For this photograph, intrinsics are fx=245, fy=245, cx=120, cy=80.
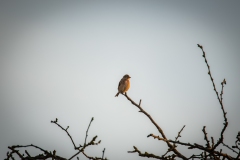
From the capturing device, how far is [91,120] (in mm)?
3547

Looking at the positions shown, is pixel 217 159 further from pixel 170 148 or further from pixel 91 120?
pixel 91 120

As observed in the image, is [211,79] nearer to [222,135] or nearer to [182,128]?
[222,135]

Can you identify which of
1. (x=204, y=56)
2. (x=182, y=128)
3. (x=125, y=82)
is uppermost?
(x=125, y=82)

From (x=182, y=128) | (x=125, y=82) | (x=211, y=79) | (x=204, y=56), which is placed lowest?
(x=182, y=128)

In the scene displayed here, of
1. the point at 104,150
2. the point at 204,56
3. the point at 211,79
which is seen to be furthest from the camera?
the point at 104,150

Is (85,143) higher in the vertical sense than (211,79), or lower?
lower

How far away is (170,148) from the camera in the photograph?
2.53 m

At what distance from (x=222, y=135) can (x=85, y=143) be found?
1626mm

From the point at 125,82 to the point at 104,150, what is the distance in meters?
7.69

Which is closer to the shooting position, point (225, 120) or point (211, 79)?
point (225, 120)

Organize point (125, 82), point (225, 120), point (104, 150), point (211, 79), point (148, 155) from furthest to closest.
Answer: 1. point (125, 82)
2. point (104, 150)
3. point (211, 79)
4. point (225, 120)
5. point (148, 155)

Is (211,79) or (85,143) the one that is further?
(85,143)

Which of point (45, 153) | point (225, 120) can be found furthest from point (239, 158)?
point (45, 153)

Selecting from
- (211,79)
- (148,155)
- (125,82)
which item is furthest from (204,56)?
(125,82)
